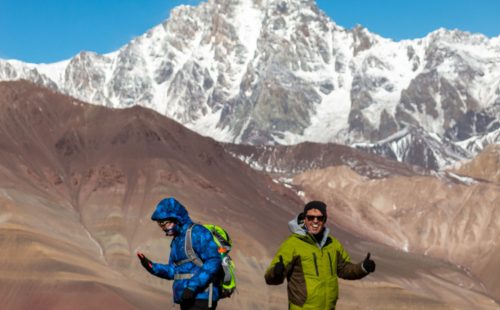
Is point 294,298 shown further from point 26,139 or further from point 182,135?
point 182,135

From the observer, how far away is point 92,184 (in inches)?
6122

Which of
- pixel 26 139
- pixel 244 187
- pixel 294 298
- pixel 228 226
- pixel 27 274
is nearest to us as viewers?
pixel 294 298

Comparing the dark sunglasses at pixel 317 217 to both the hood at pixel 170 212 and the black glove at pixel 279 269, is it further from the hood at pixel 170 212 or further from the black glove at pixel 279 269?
the hood at pixel 170 212

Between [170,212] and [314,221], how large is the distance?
1.77m

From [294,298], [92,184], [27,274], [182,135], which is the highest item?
[182,135]

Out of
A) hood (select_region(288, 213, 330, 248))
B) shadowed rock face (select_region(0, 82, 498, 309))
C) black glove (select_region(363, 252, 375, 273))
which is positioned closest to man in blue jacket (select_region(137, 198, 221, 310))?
hood (select_region(288, 213, 330, 248))

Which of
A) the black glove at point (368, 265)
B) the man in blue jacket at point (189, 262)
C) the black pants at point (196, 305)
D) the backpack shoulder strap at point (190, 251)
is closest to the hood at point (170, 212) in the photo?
the man in blue jacket at point (189, 262)

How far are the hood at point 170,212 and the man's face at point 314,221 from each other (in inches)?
57.9

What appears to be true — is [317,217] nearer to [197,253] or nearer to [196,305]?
[197,253]

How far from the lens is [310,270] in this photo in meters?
11.4

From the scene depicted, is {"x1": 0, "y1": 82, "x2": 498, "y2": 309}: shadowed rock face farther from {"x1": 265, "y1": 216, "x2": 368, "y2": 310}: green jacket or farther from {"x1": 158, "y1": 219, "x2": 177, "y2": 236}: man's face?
{"x1": 265, "y1": 216, "x2": 368, "y2": 310}: green jacket

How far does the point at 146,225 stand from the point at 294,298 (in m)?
132

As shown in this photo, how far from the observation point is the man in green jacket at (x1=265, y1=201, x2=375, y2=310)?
11.3m

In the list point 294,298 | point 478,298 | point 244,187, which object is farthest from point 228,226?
point 294,298
